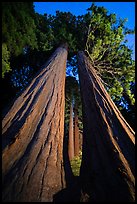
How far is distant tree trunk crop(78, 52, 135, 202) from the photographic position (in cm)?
170

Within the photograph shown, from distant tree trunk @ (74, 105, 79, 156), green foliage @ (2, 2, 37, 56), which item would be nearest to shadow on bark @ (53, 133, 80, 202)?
green foliage @ (2, 2, 37, 56)

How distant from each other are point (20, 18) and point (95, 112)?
2.96 metres

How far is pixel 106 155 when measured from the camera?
2.06m

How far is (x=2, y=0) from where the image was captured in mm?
3479

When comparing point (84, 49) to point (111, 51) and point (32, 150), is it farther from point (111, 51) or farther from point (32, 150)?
point (32, 150)

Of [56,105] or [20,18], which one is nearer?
[56,105]

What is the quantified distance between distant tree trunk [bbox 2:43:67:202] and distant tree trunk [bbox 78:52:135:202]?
0.29m

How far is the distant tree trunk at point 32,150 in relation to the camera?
1.50 meters

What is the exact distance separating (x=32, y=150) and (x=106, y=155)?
732mm

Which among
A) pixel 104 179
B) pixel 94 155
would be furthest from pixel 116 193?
pixel 94 155

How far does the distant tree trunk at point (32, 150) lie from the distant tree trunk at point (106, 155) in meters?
0.29

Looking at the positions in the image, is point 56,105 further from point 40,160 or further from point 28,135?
point 40,160

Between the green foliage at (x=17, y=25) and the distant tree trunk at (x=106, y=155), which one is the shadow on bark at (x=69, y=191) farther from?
the green foliage at (x=17, y=25)

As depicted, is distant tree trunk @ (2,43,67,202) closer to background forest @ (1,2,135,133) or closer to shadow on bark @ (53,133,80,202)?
shadow on bark @ (53,133,80,202)
